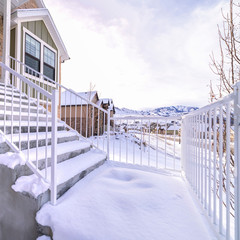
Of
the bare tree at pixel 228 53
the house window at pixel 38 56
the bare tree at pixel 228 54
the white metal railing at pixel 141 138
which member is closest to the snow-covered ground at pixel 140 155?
the white metal railing at pixel 141 138

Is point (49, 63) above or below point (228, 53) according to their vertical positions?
above

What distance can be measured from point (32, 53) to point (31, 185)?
5186mm

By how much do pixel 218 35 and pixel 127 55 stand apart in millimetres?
4207

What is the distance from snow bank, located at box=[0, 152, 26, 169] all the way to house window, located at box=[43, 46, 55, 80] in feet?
16.1

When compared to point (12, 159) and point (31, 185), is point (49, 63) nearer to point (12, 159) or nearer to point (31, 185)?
point (12, 159)

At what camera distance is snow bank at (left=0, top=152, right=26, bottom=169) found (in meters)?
1.57

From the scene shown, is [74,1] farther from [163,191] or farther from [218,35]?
[163,191]

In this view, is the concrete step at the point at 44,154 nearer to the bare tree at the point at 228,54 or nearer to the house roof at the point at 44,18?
the bare tree at the point at 228,54

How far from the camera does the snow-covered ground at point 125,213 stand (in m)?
1.28

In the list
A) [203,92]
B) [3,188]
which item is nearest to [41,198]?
[3,188]

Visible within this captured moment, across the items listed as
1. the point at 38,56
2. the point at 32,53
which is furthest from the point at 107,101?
the point at 32,53

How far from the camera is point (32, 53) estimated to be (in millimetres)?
5090

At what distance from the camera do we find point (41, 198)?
1492 mm

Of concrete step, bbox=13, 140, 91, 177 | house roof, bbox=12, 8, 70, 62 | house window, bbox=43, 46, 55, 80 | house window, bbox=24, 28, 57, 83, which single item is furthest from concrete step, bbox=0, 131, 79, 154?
house roof, bbox=12, 8, 70, 62
